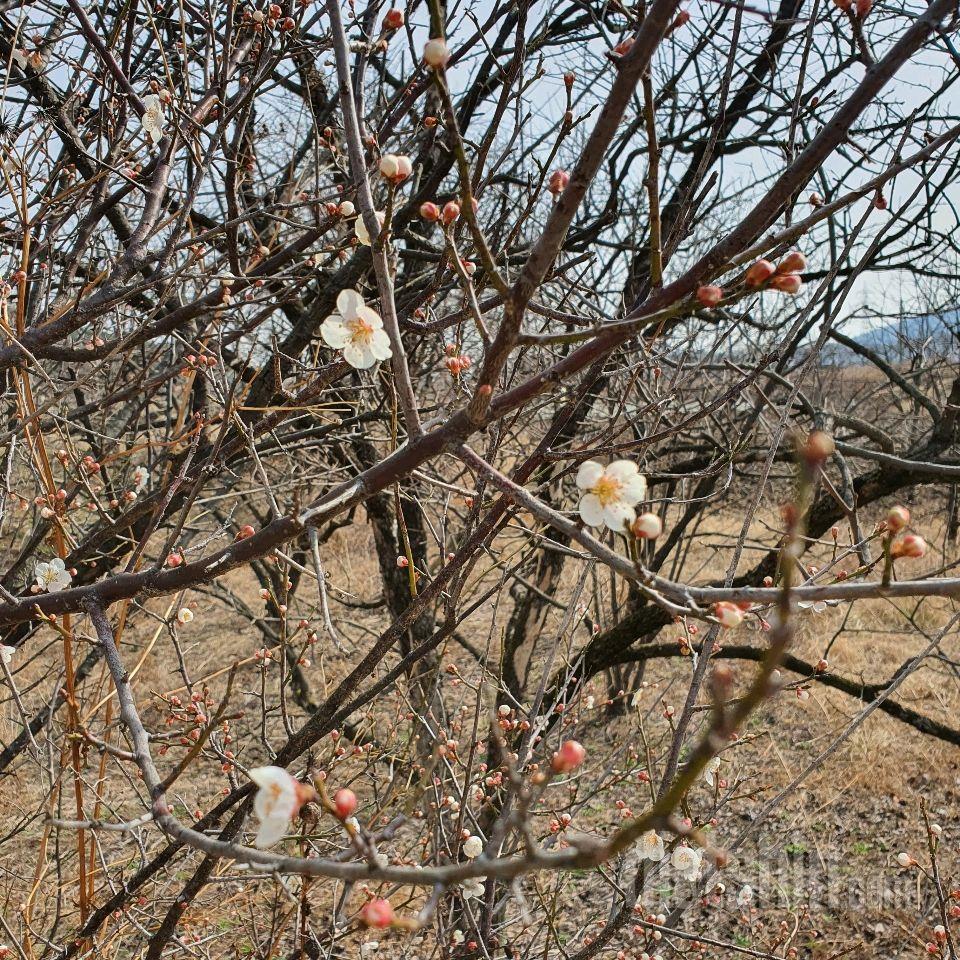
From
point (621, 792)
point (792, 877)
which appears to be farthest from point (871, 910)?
point (621, 792)

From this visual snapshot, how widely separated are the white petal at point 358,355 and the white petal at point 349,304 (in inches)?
2.7

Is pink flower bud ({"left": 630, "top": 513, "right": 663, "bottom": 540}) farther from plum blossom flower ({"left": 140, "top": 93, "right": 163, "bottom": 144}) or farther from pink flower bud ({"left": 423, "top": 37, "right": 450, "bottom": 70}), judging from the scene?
plum blossom flower ({"left": 140, "top": 93, "right": 163, "bottom": 144})

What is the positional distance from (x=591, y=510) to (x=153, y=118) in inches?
79.8

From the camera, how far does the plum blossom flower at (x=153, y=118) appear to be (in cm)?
229

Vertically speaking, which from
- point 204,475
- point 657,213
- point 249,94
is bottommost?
point 204,475

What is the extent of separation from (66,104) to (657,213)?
8.56ft

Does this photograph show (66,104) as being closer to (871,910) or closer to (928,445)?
(928,445)

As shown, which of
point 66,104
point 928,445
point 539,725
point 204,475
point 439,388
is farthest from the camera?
point 439,388

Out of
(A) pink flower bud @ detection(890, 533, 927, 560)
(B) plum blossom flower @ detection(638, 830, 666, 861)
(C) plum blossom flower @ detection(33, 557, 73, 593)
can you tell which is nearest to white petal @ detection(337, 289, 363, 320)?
(A) pink flower bud @ detection(890, 533, 927, 560)

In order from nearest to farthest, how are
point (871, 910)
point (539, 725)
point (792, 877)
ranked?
point (539, 725) < point (871, 910) < point (792, 877)

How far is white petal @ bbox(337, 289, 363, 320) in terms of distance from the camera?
1213 millimetres

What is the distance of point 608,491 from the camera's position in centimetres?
120

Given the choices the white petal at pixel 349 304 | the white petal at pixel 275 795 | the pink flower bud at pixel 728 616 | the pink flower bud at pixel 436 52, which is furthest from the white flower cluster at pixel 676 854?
the pink flower bud at pixel 436 52

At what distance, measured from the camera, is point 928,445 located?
12.9 feet
